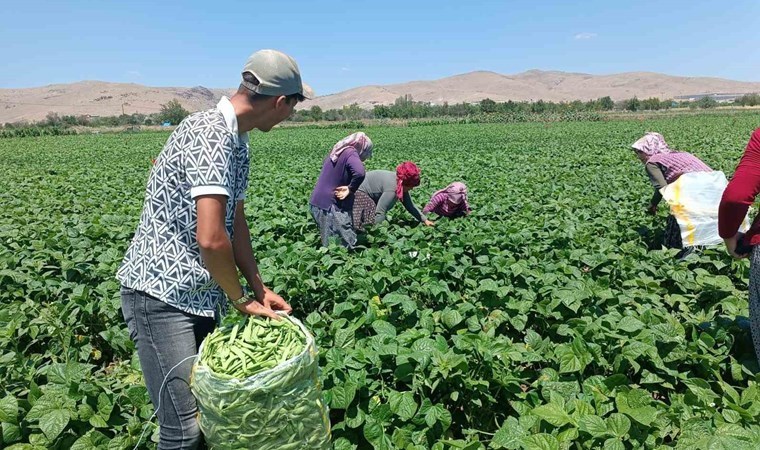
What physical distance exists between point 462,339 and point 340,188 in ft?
9.03

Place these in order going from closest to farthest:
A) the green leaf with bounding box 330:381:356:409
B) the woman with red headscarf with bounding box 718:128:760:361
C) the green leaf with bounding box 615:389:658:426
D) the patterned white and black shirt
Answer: the patterned white and black shirt, the green leaf with bounding box 615:389:658:426, the green leaf with bounding box 330:381:356:409, the woman with red headscarf with bounding box 718:128:760:361

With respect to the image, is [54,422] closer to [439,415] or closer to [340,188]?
[439,415]

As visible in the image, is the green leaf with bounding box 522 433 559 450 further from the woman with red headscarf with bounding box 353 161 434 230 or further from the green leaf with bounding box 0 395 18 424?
the woman with red headscarf with bounding box 353 161 434 230

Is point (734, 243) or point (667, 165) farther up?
point (667, 165)

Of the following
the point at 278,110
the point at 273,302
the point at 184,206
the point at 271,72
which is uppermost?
the point at 271,72

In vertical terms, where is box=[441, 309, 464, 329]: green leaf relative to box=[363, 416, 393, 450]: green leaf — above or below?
above

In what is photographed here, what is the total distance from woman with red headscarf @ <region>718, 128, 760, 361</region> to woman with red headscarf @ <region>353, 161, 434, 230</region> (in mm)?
3553

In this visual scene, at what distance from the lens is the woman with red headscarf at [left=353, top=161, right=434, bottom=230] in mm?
5777

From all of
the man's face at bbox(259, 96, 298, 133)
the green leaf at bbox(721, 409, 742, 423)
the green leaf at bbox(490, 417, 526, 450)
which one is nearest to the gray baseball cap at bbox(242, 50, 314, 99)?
the man's face at bbox(259, 96, 298, 133)

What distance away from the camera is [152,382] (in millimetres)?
1895

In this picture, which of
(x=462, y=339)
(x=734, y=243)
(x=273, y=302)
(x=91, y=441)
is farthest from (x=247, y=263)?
(x=734, y=243)

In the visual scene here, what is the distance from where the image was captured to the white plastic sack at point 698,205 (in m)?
4.43

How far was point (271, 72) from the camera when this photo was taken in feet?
5.72


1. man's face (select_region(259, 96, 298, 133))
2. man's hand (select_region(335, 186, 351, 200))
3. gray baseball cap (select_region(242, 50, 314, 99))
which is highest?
gray baseball cap (select_region(242, 50, 314, 99))
